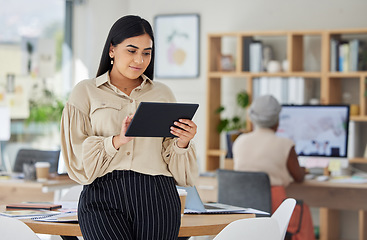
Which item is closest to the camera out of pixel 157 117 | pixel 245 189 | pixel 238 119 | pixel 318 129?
pixel 157 117

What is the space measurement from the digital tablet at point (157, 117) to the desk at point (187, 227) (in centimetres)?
48

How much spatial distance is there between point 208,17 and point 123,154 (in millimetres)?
4433

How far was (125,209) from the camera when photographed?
2.15 meters

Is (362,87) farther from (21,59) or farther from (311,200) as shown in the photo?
(21,59)

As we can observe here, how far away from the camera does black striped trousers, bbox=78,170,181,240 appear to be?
2.12 m

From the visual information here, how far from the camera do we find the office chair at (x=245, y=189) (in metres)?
3.83

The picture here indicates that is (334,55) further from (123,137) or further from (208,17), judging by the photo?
(123,137)

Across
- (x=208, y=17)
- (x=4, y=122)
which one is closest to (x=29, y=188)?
(x=4, y=122)

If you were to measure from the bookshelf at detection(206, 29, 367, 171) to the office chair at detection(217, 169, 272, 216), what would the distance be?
6.66ft

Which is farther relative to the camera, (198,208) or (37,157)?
(37,157)

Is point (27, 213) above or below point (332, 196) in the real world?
above

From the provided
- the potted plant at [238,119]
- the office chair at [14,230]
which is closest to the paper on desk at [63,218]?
the office chair at [14,230]

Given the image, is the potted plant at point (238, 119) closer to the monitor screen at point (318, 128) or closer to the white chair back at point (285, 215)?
the monitor screen at point (318, 128)

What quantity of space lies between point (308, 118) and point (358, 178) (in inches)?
21.4
